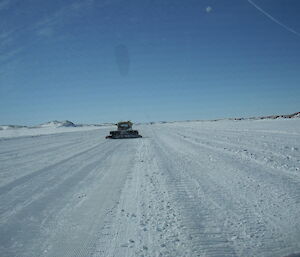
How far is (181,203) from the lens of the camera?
13.9 feet

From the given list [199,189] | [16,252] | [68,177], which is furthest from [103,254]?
[68,177]

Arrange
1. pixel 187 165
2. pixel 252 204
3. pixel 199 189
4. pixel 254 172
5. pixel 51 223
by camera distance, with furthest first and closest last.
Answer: pixel 187 165 → pixel 254 172 → pixel 199 189 → pixel 252 204 → pixel 51 223

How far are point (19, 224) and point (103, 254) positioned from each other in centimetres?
164

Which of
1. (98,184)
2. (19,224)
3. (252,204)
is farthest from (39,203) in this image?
(252,204)

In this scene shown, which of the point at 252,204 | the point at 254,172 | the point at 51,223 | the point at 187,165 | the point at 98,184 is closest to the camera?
the point at 51,223

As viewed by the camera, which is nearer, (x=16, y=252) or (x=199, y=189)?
(x=16, y=252)

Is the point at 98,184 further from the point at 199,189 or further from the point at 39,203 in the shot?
the point at 199,189

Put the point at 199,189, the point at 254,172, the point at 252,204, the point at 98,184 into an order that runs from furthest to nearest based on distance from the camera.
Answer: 1. the point at 254,172
2. the point at 98,184
3. the point at 199,189
4. the point at 252,204

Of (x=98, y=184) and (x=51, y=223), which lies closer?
(x=51, y=223)

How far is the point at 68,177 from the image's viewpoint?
6.66 meters

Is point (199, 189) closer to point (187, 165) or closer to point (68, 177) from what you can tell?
point (187, 165)

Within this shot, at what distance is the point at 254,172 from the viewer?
21.1 ft

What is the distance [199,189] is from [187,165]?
271 cm

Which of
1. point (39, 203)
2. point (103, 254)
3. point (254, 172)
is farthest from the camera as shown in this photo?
point (254, 172)
